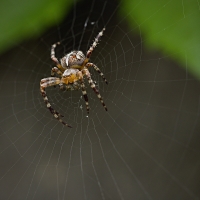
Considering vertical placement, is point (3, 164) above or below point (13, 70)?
below

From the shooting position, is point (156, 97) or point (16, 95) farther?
point (16, 95)

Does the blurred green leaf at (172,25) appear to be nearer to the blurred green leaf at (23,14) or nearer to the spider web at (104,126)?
the blurred green leaf at (23,14)

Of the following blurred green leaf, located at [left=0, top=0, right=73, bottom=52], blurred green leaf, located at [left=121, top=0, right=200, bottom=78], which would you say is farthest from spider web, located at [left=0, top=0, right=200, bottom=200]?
blurred green leaf, located at [left=121, top=0, right=200, bottom=78]

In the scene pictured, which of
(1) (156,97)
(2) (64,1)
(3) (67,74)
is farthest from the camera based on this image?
(3) (67,74)

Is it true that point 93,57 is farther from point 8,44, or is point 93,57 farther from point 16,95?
point 8,44

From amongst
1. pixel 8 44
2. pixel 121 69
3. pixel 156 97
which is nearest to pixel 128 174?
pixel 156 97

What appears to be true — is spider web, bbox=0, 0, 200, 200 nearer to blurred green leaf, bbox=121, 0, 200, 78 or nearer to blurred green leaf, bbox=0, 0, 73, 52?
blurred green leaf, bbox=0, 0, 73, 52

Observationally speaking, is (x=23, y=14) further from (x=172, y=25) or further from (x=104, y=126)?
(x=104, y=126)
